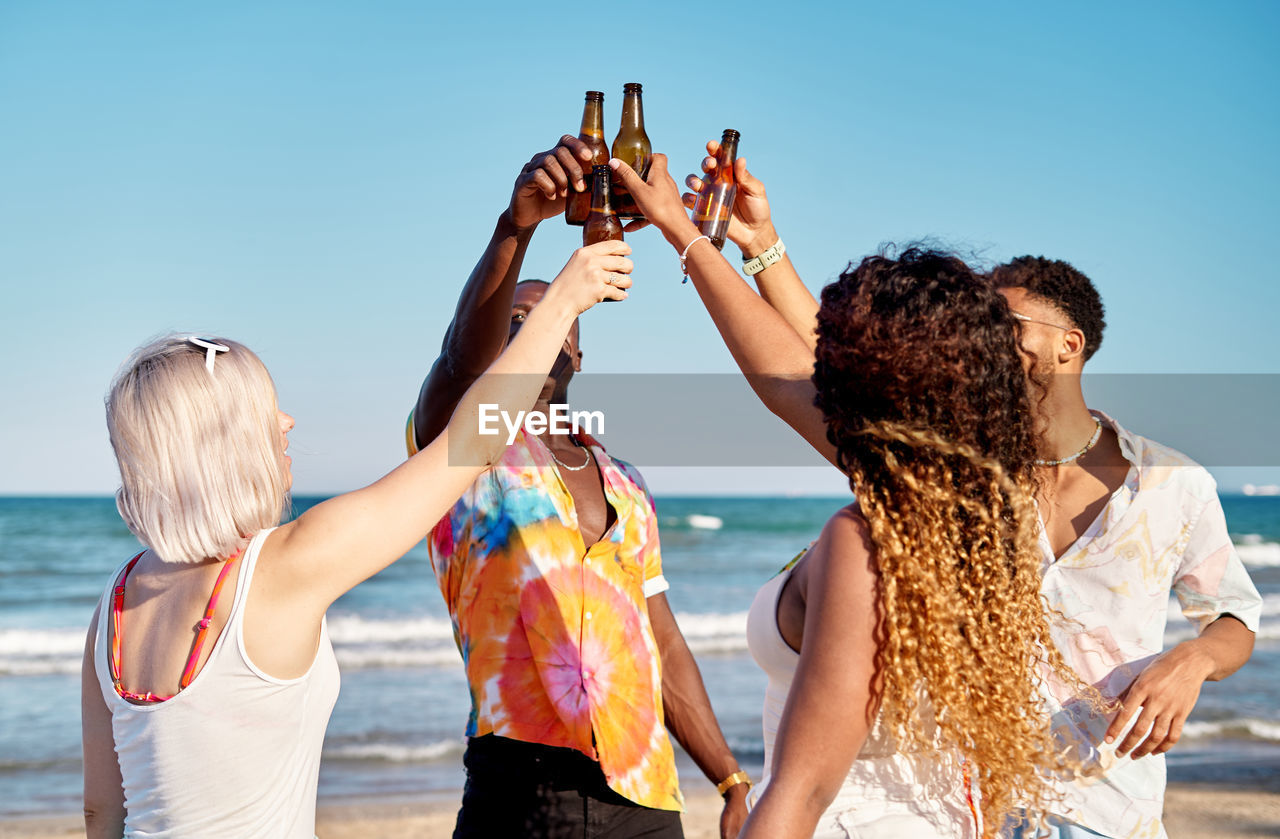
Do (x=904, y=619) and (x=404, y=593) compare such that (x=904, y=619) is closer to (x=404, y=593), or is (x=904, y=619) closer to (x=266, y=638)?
(x=266, y=638)

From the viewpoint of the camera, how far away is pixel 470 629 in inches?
116

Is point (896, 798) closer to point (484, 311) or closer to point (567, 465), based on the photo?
point (567, 465)

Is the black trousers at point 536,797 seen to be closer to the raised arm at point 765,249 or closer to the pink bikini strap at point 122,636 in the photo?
the pink bikini strap at point 122,636

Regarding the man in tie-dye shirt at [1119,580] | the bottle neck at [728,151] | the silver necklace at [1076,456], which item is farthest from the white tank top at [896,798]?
the bottle neck at [728,151]

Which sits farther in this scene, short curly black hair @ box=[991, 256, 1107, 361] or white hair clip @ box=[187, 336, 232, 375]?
short curly black hair @ box=[991, 256, 1107, 361]

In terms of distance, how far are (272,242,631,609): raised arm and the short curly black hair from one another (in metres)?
1.54

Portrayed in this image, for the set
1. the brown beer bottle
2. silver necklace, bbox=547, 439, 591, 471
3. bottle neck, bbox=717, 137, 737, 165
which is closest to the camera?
the brown beer bottle

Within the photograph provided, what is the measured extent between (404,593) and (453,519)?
51.4 feet

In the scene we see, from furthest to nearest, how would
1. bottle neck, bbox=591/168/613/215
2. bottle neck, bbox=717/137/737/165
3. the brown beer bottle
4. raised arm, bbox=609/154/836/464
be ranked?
bottle neck, bbox=717/137/737/165 → the brown beer bottle → bottle neck, bbox=591/168/613/215 → raised arm, bbox=609/154/836/464

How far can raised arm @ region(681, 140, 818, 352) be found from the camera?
3143 millimetres

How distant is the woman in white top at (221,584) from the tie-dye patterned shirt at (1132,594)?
5.66 feet

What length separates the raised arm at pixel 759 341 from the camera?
8.27 ft

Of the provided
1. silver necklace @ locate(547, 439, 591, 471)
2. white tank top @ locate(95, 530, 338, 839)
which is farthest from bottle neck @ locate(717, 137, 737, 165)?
white tank top @ locate(95, 530, 338, 839)

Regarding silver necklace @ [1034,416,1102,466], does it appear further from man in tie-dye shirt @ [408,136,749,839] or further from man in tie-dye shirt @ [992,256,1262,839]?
man in tie-dye shirt @ [408,136,749,839]
